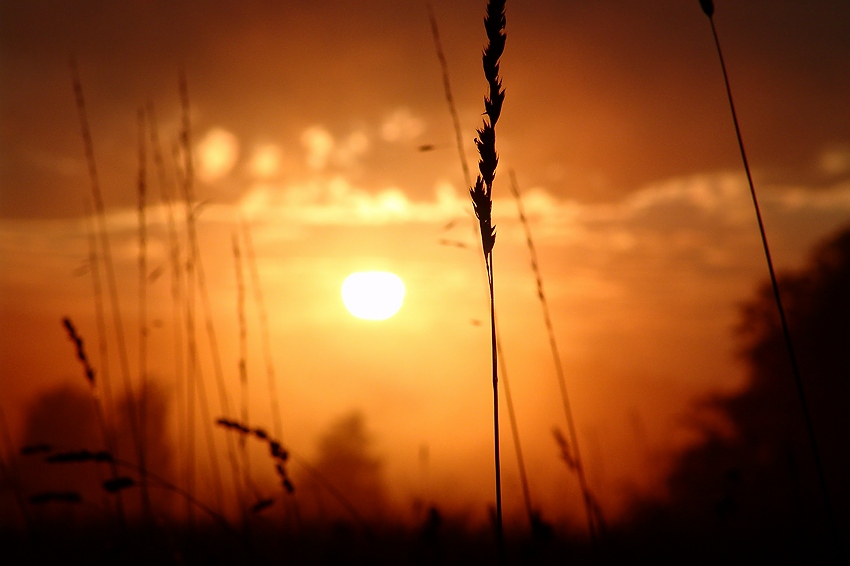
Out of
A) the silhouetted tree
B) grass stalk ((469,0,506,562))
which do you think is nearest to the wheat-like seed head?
grass stalk ((469,0,506,562))

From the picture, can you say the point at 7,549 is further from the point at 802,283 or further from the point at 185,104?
the point at 802,283

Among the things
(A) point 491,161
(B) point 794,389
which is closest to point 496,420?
(A) point 491,161

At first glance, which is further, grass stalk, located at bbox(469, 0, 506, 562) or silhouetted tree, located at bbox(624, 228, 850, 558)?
silhouetted tree, located at bbox(624, 228, 850, 558)


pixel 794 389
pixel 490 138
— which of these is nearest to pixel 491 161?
pixel 490 138

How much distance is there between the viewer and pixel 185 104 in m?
3.63

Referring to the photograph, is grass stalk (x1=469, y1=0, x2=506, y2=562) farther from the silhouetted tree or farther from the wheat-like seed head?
the silhouetted tree

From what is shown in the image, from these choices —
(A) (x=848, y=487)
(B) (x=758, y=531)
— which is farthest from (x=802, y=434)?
(B) (x=758, y=531)

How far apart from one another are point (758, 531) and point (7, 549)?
468cm

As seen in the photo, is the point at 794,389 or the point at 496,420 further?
the point at 794,389

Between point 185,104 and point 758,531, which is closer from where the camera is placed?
point 185,104

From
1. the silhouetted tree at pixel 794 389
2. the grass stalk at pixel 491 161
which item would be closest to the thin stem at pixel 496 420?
the grass stalk at pixel 491 161

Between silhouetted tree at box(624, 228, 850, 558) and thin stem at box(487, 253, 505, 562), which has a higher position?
thin stem at box(487, 253, 505, 562)

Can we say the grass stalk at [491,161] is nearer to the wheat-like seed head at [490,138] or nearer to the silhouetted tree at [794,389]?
the wheat-like seed head at [490,138]

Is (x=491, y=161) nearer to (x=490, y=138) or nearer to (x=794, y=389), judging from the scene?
(x=490, y=138)
